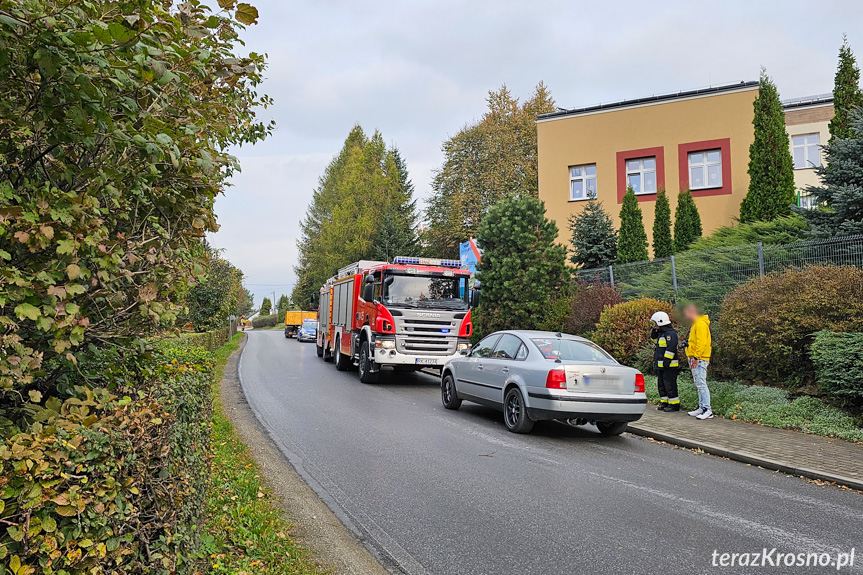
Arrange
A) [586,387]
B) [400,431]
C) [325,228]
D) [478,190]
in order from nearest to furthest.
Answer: [586,387] → [400,431] → [478,190] → [325,228]

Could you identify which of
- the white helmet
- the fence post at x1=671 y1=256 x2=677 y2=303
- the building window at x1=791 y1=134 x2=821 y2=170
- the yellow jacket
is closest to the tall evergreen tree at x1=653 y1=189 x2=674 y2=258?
the fence post at x1=671 y1=256 x2=677 y2=303

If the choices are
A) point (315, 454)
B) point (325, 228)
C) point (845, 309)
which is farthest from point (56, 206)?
point (325, 228)

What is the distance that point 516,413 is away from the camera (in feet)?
30.6

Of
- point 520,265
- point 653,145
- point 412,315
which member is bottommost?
point 412,315

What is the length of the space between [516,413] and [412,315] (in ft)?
19.8

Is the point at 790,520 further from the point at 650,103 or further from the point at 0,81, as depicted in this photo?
the point at 650,103

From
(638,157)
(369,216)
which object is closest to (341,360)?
(638,157)

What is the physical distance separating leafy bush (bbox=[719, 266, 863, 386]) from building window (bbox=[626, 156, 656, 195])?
47.9 feet

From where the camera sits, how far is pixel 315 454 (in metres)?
7.84

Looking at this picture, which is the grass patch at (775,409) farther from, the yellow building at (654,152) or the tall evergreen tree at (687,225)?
the yellow building at (654,152)

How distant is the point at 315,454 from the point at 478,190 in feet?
115

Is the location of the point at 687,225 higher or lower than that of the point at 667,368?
higher

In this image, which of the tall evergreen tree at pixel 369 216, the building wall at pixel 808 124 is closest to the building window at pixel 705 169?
the building wall at pixel 808 124

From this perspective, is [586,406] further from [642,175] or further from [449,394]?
[642,175]
